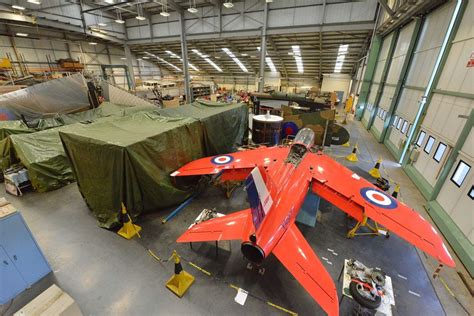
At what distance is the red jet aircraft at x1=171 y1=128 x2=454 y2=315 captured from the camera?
A: 2.98 m

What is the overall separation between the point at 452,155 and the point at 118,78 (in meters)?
35.2

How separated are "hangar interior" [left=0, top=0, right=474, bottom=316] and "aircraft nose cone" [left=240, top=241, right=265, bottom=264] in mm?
22

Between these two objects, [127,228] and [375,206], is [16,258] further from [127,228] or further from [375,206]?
[375,206]

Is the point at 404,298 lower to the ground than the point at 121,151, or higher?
lower

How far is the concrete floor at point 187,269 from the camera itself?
11.4ft

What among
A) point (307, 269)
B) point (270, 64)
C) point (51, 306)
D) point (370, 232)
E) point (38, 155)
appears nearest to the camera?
point (51, 306)

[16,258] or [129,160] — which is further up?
[129,160]

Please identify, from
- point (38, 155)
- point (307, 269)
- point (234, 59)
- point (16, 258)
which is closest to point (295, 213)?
point (307, 269)

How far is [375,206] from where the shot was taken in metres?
4.26

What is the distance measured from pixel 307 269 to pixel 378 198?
9.36ft

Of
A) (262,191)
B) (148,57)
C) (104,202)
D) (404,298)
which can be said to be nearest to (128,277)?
(104,202)

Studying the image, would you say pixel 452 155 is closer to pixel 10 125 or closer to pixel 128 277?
pixel 128 277

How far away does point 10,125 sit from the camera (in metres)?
7.41

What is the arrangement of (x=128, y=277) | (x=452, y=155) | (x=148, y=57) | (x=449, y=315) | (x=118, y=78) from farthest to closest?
(x=148, y=57) < (x=118, y=78) < (x=452, y=155) < (x=128, y=277) < (x=449, y=315)
